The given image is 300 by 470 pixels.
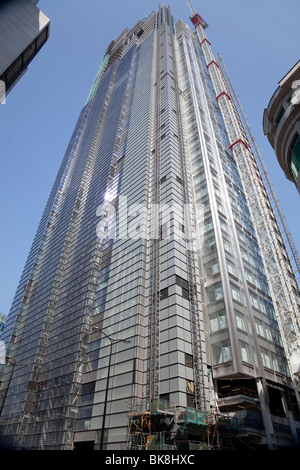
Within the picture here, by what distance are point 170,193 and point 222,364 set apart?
23551 mm

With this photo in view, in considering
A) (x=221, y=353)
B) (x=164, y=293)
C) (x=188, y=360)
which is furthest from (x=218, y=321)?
(x=164, y=293)

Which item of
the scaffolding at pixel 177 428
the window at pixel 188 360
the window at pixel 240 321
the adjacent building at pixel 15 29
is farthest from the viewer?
the adjacent building at pixel 15 29

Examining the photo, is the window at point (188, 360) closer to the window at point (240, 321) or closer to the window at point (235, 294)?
the window at point (240, 321)

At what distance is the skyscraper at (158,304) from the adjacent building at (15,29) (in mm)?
23096

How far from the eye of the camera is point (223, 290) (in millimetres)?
35312

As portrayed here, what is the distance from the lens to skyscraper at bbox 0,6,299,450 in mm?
28703

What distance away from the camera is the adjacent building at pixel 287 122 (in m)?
21.3

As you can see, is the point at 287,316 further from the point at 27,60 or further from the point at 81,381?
the point at 27,60

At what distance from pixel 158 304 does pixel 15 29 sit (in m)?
36.6

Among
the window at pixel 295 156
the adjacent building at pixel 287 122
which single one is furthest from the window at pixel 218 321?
the window at pixel 295 156

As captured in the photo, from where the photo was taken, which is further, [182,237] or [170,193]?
[170,193]
